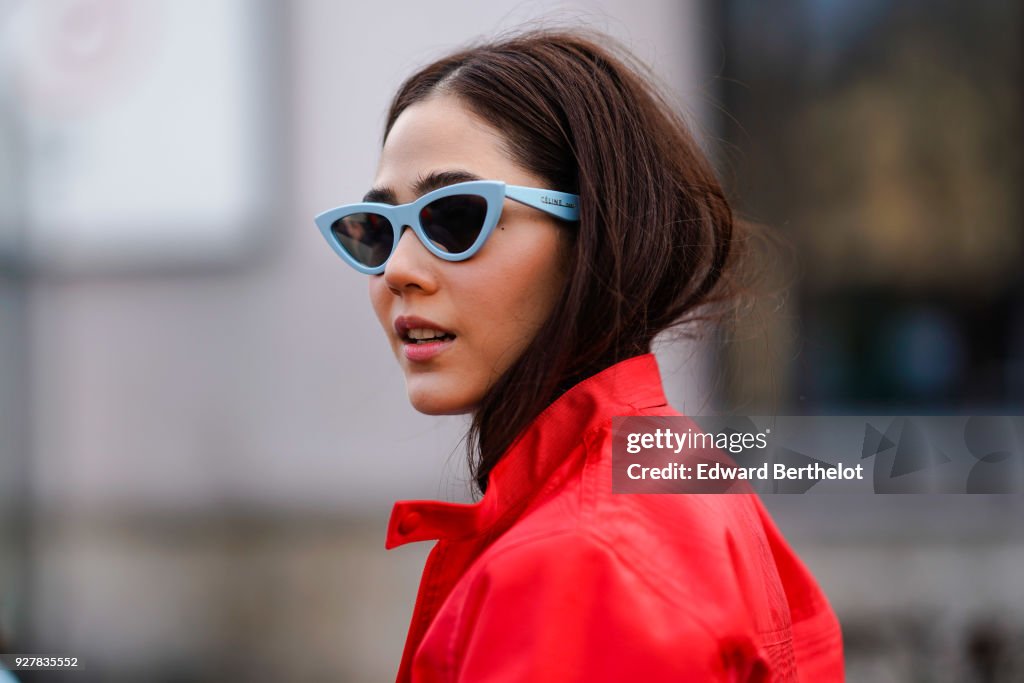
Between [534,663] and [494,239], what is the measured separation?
625 millimetres

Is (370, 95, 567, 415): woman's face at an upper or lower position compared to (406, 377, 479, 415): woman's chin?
upper

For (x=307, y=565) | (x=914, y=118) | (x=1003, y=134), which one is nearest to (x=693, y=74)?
(x=914, y=118)

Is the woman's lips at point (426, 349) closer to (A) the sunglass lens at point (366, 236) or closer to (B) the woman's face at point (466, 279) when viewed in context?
(B) the woman's face at point (466, 279)

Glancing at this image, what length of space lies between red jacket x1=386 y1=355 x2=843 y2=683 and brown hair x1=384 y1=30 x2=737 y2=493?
96mm

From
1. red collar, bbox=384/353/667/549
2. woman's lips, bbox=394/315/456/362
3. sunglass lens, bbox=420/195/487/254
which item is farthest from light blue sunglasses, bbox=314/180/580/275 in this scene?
red collar, bbox=384/353/667/549

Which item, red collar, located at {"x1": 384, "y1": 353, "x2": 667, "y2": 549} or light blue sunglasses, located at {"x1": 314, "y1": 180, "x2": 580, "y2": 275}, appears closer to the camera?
red collar, located at {"x1": 384, "y1": 353, "x2": 667, "y2": 549}

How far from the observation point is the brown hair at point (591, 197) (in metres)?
1.40

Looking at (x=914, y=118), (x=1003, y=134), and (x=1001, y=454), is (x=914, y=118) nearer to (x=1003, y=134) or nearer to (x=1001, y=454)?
(x=1003, y=134)

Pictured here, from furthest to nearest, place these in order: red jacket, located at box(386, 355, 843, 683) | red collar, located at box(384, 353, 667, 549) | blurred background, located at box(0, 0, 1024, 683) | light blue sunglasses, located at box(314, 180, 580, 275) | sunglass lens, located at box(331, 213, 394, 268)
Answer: blurred background, located at box(0, 0, 1024, 683), sunglass lens, located at box(331, 213, 394, 268), light blue sunglasses, located at box(314, 180, 580, 275), red collar, located at box(384, 353, 667, 549), red jacket, located at box(386, 355, 843, 683)

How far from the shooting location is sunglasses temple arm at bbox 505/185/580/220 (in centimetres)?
141

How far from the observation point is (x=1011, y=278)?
4562 millimetres

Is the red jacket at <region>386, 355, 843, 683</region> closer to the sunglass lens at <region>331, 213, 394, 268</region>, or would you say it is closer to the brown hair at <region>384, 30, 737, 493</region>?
the brown hair at <region>384, 30, 737, 493</region>

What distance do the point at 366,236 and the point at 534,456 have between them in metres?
0.50

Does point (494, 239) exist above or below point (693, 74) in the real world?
below
